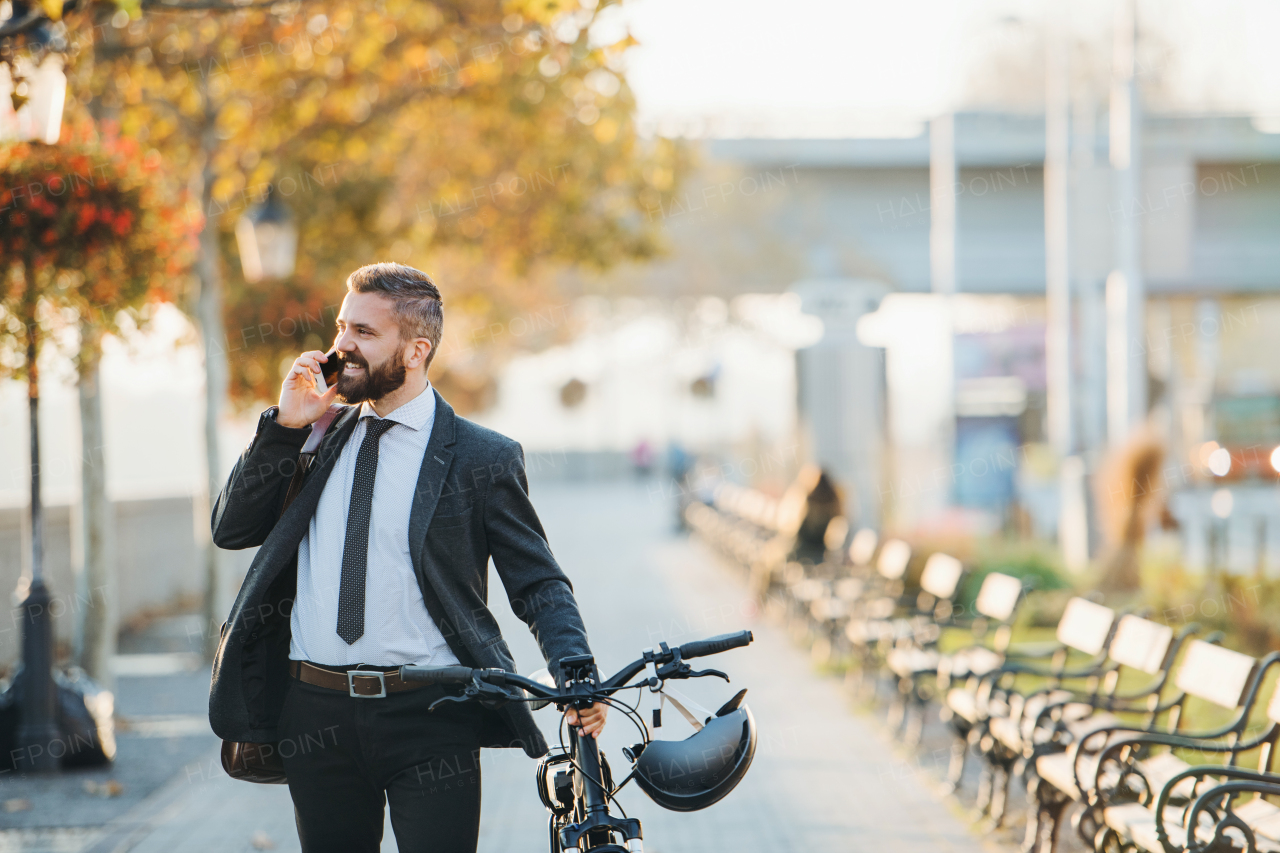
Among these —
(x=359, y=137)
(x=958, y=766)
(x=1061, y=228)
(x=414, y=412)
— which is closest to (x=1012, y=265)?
(x=1061, y=228)

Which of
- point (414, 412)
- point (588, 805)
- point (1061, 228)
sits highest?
point (1061, 228)

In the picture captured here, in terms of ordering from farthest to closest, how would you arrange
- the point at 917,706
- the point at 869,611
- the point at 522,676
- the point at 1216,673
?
the point at 869,611 < the point at 917,706 < the point at 1216,673 < the point at 522,676

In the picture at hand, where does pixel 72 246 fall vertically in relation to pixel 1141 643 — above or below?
above

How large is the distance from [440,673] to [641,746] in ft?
1.52

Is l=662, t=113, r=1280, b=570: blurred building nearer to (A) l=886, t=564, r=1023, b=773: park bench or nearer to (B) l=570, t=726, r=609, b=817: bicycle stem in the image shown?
(A) l=886, t=564, r=1023, b=773: park bench

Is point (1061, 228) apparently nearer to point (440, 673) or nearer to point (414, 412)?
point (414, 412)

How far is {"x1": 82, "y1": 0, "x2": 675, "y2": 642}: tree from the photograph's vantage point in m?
10.8

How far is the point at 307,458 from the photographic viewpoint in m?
3.02

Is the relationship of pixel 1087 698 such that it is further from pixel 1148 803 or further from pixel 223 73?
pixel 223 73

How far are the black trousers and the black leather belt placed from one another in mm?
15

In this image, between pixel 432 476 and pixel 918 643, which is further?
pixel 918 643

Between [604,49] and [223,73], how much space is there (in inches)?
208

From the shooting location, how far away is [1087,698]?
18.5ft

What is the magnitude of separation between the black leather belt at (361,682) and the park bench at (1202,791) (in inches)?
94.6
